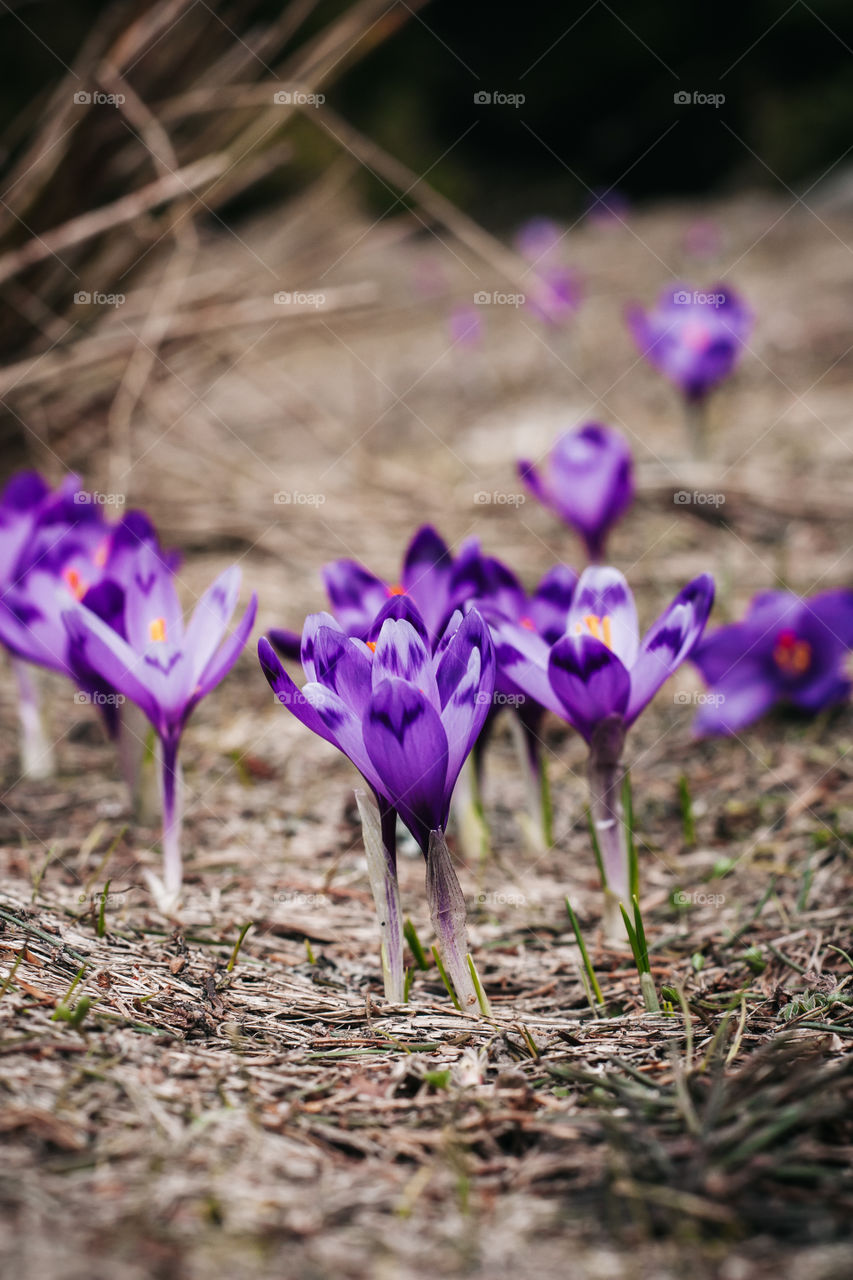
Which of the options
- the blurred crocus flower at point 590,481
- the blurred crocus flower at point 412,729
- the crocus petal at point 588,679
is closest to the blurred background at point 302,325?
the blurred crocus flower at point 590,481

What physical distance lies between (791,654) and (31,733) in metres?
1.42

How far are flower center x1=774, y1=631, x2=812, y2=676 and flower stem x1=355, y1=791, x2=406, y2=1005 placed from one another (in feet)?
3.70

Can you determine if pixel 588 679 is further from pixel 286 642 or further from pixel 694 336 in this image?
pixel 694 336

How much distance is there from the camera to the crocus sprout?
3.06m

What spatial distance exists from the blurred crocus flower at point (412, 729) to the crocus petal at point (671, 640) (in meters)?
0.26

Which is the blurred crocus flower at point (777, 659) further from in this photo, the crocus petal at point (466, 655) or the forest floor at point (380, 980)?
the crocus petal at point (466, 655)

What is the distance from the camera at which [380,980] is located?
1.33 meters

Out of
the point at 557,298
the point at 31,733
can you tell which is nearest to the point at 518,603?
the point at 31,733

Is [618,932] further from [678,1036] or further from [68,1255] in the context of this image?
[68,1255]

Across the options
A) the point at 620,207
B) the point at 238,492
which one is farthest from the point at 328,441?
the point at 620,207

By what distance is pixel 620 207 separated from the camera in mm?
8195

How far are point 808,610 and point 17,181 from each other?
2201mm

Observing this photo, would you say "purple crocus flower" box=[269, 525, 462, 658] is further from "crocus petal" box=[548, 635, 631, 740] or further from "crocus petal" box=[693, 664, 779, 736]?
"crocus petal" box=[693, 664, 779, 736]

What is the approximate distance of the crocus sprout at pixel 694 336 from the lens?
306 cm
